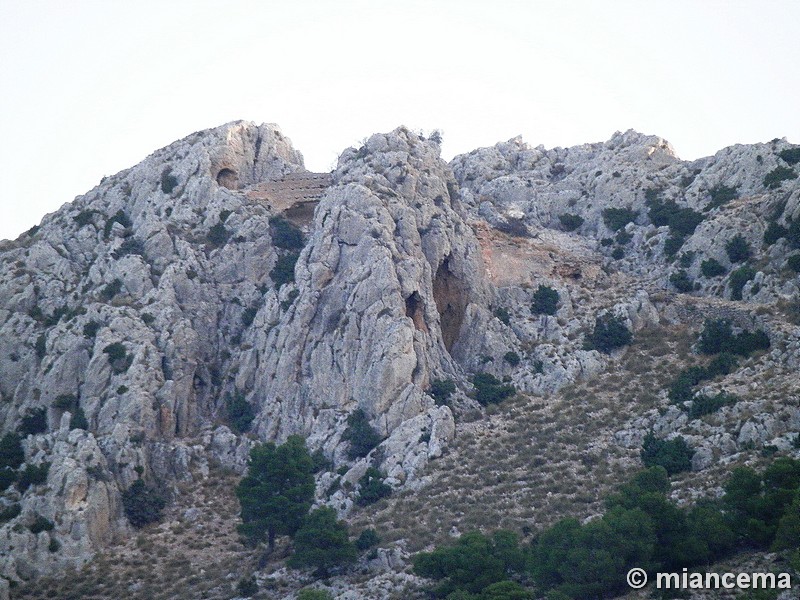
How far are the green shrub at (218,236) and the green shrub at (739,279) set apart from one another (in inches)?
1432

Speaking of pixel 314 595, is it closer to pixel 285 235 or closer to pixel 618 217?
pixel 285 235

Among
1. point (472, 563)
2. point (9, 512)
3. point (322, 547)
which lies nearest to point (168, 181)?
point (9, 512)

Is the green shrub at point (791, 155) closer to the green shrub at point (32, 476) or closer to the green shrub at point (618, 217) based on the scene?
the green shrub at point (618, 217)

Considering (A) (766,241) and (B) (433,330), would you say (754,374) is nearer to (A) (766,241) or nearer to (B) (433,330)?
(A) (766,241)

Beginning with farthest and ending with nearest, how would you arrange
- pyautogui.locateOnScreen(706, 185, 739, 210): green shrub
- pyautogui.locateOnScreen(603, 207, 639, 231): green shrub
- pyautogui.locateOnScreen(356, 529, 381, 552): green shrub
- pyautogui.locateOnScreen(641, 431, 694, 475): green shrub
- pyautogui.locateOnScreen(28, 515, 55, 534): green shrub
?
pyautogui.locateOnScreen(603, 207, 639, 231): green shrub < pyautogui.locateOnScreen(706, 185, 739, 210): green shrub < pyautogui.locateOnScreen(28, 515, 55, 534): green shrub < pyautogui.locateOnScreen(641, 431, 694, 475): green shrub < pyautogui.locateOnScreen(356, 529, 381, 552): green shrub

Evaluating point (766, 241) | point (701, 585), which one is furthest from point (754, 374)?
point (701, 585)

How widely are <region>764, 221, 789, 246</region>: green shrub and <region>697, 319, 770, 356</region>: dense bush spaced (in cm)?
834

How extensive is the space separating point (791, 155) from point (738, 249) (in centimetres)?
1122

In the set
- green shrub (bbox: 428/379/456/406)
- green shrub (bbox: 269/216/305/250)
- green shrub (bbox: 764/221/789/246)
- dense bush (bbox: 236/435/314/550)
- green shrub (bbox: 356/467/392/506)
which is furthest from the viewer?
green shrub (bbox: 269/216/305/250)

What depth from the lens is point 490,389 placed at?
90.2m

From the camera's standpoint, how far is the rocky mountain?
81.2 m

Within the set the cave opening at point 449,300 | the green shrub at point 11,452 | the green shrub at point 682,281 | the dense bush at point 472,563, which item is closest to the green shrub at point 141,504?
the green shrub at point 11,452

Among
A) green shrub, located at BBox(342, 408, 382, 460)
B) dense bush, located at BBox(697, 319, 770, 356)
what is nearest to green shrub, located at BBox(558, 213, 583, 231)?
dense bush, located at BBox(697, 319, 770, 356)

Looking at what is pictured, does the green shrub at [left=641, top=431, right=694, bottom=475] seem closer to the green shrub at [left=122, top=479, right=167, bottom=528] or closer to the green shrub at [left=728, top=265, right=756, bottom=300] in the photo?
the green shrub at [left=728, top=265, right=756, bottom=300]
